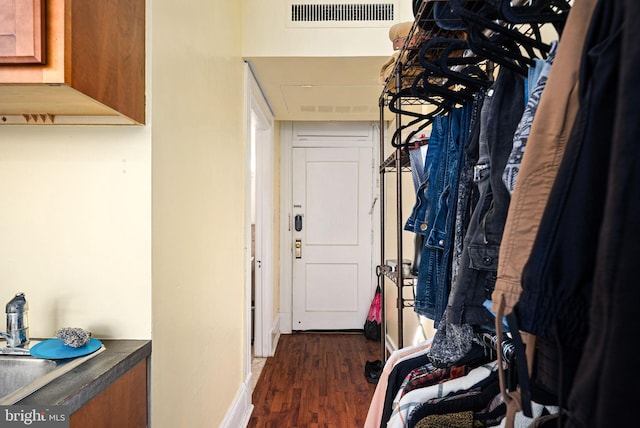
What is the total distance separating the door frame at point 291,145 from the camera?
160 inches

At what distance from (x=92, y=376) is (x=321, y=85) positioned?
7.27ft

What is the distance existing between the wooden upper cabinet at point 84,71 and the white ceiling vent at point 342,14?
→ 1263 millimetres

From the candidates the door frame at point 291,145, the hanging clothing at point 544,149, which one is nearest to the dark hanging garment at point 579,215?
the hanging clothing at point 544,149

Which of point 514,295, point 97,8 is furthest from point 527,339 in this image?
point 97,8

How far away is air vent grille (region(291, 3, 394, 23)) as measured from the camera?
7.16 feet

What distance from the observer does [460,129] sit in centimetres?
109

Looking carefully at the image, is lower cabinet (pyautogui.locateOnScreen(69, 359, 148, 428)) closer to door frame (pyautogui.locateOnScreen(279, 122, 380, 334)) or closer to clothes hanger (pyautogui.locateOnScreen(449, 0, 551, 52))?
clothes hanger (pyautogui.locateOnScreen(449, 0, 551, 52))

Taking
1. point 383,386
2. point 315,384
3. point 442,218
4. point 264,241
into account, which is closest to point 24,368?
point 383,386

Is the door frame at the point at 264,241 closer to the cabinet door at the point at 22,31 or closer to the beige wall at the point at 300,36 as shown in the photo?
the beige wall at the point at 300,36

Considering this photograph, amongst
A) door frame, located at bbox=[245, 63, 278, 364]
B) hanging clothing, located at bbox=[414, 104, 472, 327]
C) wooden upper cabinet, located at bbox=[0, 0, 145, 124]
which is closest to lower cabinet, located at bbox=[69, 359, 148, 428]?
wooden upper cabinet, located at bbox=[0, 0, 145, 124]

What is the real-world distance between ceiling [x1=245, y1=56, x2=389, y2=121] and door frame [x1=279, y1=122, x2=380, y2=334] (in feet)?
1.61

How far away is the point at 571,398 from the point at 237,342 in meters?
2.01

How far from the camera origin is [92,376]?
882 millimetres

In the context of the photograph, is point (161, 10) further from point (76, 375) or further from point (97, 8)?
point (76, 375)
